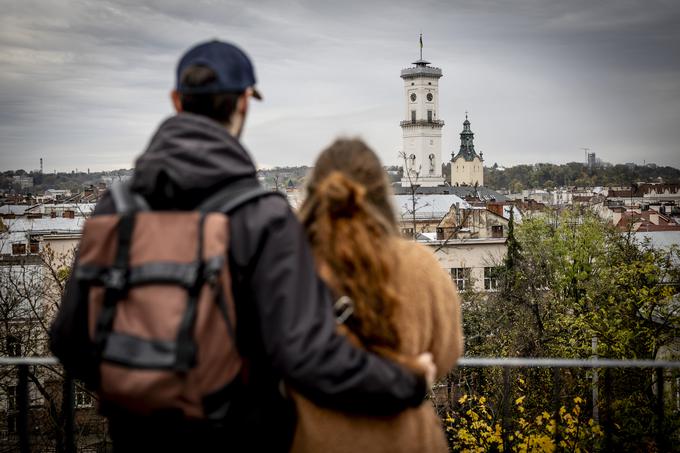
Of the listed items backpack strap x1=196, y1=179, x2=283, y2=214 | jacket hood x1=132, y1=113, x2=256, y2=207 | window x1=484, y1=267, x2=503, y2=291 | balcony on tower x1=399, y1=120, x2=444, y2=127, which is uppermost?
balcony on tower x1=399, y1=120, x2=444, y2=127

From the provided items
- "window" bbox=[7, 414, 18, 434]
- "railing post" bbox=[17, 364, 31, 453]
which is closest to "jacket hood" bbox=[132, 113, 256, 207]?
"railing post" bbox=[17, 364, 31, 453]

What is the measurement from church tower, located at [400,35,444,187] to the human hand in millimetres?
117392

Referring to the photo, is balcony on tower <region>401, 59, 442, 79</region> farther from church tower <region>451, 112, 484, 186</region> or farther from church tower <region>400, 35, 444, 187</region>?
church tower <region>451, 112, 484, 186</region>

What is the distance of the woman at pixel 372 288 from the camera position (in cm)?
213

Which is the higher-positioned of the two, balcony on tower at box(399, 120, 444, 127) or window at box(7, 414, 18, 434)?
balcony on tower at box(399, 120, 444, 127)

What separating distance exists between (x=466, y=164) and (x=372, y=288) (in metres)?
139

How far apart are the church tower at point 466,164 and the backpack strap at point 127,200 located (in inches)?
5374

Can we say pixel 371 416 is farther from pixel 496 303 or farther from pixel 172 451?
pixel 496 303

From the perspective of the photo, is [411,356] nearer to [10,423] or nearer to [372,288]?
[372,288]

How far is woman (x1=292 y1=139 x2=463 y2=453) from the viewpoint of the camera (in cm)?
213

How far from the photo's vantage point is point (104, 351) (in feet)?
6.48

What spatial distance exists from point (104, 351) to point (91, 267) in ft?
0.85

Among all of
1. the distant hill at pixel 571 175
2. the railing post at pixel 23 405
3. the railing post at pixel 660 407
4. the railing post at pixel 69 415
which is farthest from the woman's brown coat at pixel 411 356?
the distant hill at pixel 571 175

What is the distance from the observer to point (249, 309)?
2.08 m
